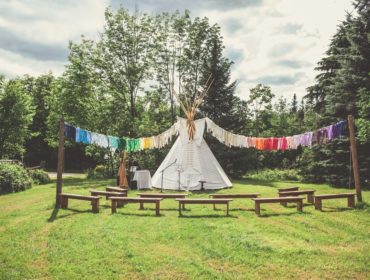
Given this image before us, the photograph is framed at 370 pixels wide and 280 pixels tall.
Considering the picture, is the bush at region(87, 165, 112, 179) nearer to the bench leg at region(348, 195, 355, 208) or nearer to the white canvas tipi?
the white canvas tipi

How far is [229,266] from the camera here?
570cm

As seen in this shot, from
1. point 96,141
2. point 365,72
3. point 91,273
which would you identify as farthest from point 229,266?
point 365,72

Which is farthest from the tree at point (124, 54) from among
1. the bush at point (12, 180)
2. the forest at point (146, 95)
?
the bush at point (12, 180)

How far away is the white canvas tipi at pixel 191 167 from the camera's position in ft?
50.5

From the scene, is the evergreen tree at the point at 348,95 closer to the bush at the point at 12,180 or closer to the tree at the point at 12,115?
the bush at the point at 12,180

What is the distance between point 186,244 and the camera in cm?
690

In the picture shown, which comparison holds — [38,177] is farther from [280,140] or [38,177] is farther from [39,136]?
[39,136]

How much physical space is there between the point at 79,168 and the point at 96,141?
2596 centimetres

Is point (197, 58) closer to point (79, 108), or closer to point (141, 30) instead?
point (141, 30)

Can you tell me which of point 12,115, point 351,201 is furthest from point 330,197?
point 12,115

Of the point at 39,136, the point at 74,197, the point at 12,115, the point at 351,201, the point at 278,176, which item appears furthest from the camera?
the point at 39,136

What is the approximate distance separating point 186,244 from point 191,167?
872 centimetres

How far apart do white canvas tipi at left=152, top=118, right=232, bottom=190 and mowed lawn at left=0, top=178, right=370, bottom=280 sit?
4900mm

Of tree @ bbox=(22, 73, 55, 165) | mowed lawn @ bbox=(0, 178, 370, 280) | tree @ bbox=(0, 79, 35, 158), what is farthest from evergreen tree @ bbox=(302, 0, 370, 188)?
tree @ bbox=(22, 73, 55, 165)
